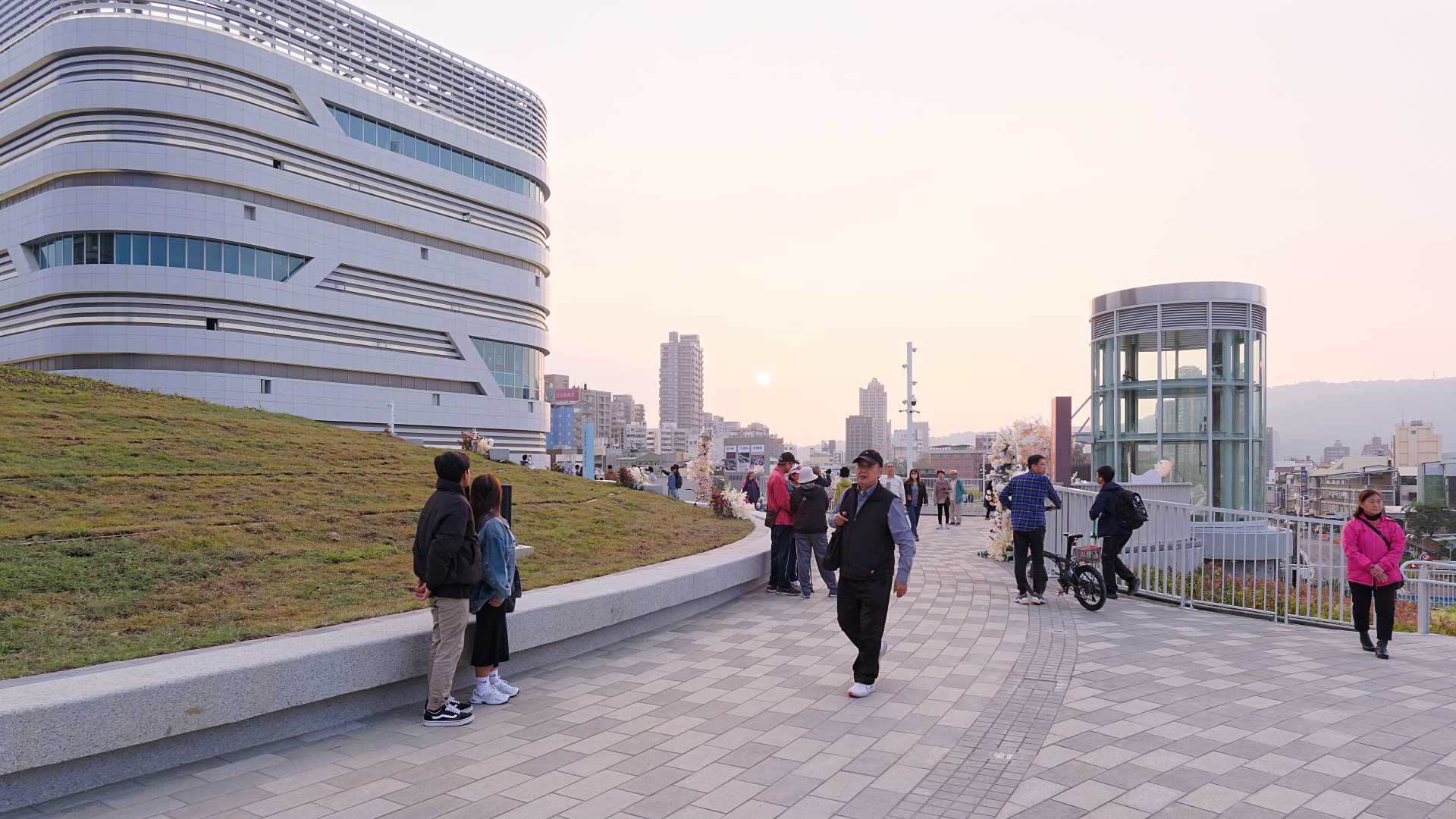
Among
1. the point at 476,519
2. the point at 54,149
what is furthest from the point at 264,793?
the point at 54,149

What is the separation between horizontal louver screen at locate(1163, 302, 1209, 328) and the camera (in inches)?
730

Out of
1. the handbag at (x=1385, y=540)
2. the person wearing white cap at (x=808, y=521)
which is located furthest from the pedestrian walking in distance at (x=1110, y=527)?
the person wearing white cap at (x=808, y=521)

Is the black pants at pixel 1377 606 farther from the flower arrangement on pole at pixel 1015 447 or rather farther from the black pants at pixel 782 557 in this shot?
the flower arrangement on pole at pixel 1015 447

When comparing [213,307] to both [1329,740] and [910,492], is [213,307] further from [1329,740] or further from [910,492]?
[1329,740]

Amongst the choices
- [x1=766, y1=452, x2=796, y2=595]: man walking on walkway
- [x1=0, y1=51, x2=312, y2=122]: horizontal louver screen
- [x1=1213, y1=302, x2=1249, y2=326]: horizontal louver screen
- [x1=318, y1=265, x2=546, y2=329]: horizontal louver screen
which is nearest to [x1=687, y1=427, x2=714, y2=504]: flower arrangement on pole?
[x1=766, y1=452, x2=796, y2=595]: man walking on walkway

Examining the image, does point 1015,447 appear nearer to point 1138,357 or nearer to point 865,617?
point 1138,357

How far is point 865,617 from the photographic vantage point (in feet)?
20.1

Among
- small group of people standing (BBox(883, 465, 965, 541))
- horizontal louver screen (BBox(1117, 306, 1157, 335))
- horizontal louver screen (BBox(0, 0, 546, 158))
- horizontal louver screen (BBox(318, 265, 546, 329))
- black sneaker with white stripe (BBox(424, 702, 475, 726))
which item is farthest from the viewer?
horizontal louver screen (BBox(318, 265, 546, 329))

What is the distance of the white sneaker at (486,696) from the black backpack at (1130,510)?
757 centimetres

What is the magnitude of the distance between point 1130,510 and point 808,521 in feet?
12.7

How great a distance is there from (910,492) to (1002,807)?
1743 cm

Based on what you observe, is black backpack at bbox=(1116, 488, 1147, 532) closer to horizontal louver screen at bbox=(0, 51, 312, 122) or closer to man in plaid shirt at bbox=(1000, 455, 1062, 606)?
man in plaid shirt at bbox=(1000, 455, 1062, 606)

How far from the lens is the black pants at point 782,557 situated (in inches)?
424

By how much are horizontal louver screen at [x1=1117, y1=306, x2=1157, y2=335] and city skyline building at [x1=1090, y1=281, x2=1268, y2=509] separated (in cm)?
2
